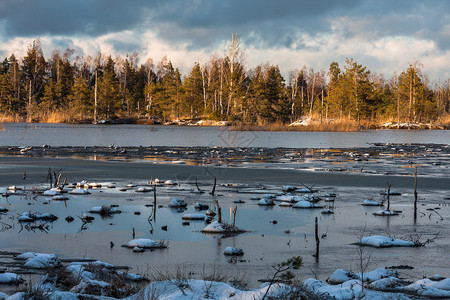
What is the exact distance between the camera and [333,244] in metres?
8.23

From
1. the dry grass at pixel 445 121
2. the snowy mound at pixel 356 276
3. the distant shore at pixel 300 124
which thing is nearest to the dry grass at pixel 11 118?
the distant shore at pixel 300 124

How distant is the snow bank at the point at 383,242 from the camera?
806cm

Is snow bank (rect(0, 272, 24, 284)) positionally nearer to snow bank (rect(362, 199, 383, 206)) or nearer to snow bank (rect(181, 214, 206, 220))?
snow bank (rect(181, 214, 206, 220))

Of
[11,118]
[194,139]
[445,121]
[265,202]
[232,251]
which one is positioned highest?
[445,121]

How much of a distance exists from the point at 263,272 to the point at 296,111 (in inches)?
4352

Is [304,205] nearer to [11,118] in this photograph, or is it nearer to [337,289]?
[337,289]

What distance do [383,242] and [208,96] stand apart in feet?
317

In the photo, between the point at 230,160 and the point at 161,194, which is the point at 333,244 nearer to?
the point at 161,194

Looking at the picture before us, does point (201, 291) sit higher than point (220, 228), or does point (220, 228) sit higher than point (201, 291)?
point (201, 291)

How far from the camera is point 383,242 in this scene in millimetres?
8078

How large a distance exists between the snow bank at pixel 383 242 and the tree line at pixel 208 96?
62732 millimetres

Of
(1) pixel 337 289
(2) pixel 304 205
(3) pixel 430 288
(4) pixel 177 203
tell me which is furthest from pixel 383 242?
(4) pixel 177 203

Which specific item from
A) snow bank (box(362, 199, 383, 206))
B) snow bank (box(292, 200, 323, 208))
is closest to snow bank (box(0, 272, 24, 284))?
snow bank (box(292, 200, 323, 208))

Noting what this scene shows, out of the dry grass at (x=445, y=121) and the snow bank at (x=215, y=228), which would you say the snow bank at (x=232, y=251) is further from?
the dry grass at (x=445, y=121)
